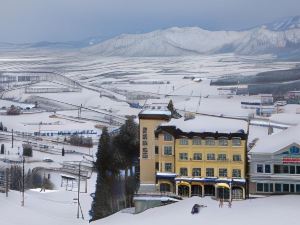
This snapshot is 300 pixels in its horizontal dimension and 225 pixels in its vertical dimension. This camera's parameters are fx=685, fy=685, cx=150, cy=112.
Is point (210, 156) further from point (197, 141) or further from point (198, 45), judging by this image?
point (198, 45)

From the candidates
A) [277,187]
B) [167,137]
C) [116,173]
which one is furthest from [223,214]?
[116,173]

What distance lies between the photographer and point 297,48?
7506 centimetres

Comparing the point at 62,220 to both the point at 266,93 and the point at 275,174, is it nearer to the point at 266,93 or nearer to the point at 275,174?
the point at 275,174

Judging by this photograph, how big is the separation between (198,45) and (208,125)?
7721 centimetres

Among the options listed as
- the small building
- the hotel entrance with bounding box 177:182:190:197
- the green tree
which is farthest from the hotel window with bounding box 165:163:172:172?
the green tree

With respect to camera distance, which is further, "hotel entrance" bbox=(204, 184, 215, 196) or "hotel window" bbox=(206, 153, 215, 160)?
"hotel window" bbox=(206, 153, 215, 160)

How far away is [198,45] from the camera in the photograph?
88.9 metres

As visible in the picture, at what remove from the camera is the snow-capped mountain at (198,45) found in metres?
79.2

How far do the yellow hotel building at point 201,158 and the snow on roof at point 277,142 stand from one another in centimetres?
33

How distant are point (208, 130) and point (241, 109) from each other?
21.3 meters

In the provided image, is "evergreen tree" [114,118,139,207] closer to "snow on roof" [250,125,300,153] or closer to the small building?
"snow on roof" [250,125,300,153]

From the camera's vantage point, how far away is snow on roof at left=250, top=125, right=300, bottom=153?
38.2 ft

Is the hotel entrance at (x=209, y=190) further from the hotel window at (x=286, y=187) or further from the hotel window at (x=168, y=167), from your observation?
the hotel window at (x=286, y=187)

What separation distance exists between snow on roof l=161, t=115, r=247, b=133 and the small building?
680mm
